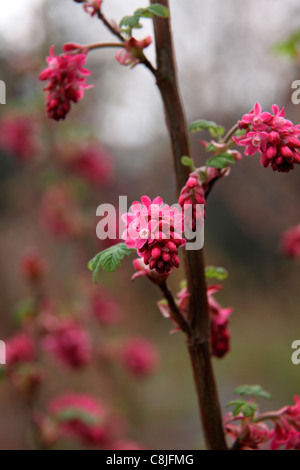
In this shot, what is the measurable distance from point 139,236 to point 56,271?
17.3 feet

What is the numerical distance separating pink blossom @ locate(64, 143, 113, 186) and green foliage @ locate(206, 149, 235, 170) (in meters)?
2.08

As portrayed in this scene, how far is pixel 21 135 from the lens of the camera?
9.27 ft

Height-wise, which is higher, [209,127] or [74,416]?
[209,127]

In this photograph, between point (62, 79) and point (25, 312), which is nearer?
point (62, 79)

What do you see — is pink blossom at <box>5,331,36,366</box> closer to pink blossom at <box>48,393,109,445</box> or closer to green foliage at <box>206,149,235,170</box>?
pink blossom at <box>48,393,109,445</box>

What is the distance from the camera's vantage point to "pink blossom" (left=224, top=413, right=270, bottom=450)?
746mm

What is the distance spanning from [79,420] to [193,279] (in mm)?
1152

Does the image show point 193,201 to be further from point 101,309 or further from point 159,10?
point 101,309

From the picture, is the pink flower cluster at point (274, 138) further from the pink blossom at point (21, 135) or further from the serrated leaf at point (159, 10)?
the pink blossom at point (21, 135)

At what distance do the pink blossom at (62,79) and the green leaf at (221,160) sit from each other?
265 millimetres

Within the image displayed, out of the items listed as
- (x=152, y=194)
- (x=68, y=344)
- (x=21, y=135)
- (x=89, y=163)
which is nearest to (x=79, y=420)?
(x=68, y=344)

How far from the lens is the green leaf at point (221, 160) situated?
2.21 ft

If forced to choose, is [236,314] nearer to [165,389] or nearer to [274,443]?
[165,389]

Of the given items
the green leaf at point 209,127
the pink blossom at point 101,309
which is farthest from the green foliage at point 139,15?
the pink blossom at point 101,309
